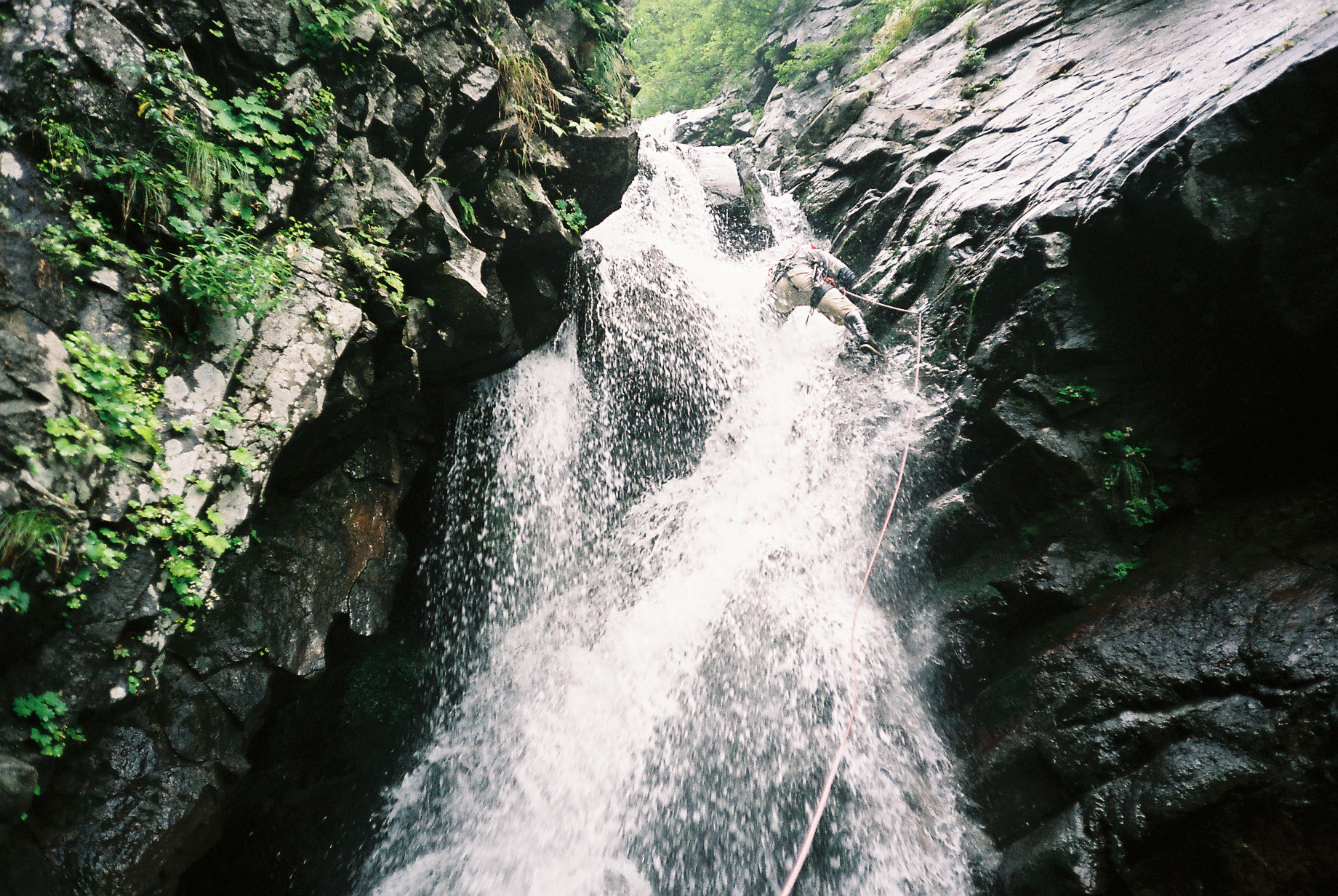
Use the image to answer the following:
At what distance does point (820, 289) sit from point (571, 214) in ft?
13.1

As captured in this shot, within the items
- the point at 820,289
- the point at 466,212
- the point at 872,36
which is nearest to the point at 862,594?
the point at 820,289

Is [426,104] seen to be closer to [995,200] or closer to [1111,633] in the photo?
[995,200]

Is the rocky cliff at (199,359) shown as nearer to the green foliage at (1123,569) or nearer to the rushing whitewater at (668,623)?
the rushing whitewater at (668,623)

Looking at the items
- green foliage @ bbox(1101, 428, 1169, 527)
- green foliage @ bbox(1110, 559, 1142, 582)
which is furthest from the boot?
green foliage @ bbox(1110, 559, 1142, 582)

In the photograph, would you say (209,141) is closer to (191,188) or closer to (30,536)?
(191,188)

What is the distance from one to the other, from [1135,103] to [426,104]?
764cm

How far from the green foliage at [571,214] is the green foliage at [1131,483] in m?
6.12

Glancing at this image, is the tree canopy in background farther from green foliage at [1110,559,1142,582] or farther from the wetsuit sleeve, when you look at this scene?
green foliage at [1110,559,1142,582]

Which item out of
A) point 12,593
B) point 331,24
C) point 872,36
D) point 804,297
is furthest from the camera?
point 872,36

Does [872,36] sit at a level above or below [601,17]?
below

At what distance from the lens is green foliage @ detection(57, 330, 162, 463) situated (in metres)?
2.87

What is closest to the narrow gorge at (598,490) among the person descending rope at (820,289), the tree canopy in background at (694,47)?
the person descending rope at (820,289)

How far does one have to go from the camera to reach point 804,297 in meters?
8.58

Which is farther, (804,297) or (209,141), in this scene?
(804,297)
